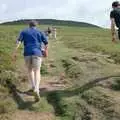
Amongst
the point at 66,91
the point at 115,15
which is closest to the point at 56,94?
the point at 66,91

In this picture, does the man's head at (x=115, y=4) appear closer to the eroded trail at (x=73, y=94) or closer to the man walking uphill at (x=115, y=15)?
the man walking uphill at (x=115, y=15)

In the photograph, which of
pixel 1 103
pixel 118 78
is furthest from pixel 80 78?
pixel 1 103

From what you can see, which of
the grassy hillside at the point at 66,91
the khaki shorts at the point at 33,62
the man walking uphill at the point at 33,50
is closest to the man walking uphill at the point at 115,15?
the grassy hillside at the point at 66,91

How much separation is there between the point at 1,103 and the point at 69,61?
8.31 meters

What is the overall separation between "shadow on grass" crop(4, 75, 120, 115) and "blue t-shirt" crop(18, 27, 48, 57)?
123cm

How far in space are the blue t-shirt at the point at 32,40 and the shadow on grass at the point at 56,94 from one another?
1232 millimetres

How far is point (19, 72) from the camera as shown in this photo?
19203 millimetres

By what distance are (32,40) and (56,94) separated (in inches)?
66.8

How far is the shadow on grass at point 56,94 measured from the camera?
14.7 meters

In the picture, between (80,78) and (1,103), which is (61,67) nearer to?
(80,78)

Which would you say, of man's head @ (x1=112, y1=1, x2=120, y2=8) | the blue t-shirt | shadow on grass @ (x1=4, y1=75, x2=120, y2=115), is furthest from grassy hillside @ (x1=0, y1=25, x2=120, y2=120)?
man's head @ (x1=112, y1=1, x2=120, y2=8)

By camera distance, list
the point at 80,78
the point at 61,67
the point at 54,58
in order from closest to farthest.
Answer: the point at 80,78 → the point at 61,67 → the point at 54,58

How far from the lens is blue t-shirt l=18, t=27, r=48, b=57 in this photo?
15.6 m

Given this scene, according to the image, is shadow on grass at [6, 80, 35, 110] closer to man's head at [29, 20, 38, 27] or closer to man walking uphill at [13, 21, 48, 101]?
man walking uphill at [13, 21, 48, 101]
